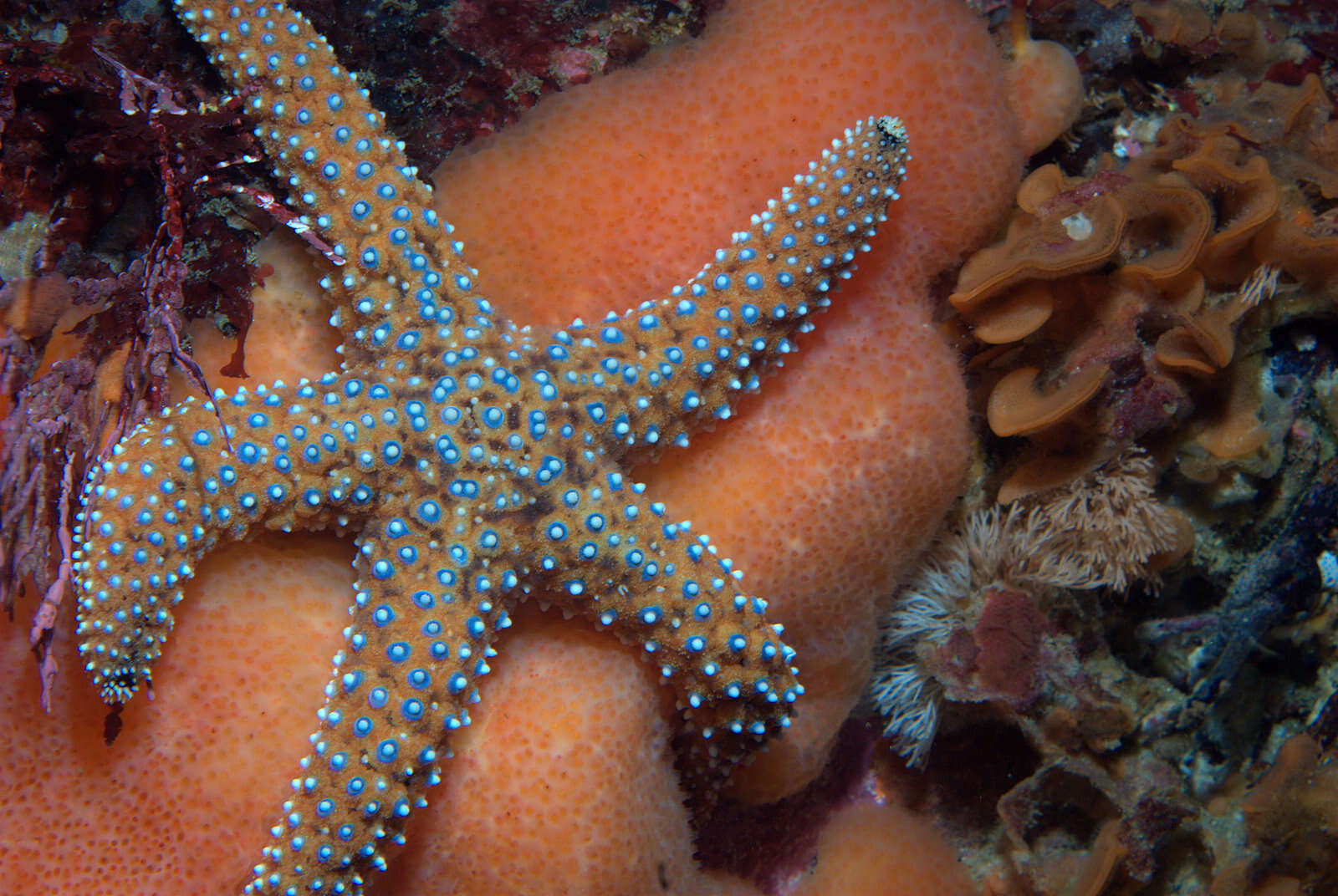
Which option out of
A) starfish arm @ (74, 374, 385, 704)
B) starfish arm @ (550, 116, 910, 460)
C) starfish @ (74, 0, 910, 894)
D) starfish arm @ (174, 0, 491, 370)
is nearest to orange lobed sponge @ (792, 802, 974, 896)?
starfish @ (74, 0, 910, 894)

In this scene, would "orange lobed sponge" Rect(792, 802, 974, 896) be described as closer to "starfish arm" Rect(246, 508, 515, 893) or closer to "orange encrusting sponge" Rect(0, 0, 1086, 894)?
"orange encrusting sponge" Rect(0, 0, 1086, 894)

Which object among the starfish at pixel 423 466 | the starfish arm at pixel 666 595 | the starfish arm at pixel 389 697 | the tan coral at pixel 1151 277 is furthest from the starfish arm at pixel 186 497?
the tan coral at pixel 1151 277

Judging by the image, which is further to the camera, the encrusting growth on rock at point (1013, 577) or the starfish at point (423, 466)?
the encrusting growth on rock at point (1013, 577)

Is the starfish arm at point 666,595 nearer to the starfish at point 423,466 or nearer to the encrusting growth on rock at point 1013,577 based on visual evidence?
the starfish at point 423,466

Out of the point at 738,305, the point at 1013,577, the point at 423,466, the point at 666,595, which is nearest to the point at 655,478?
the point at 666,595

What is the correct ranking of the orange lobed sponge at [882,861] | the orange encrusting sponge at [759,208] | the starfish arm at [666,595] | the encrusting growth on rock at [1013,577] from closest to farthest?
the starfish arm at [666,595], the orange encrusting sponge at [759,208], the encrusting growth on rock at [1013,577], the orange lobed sponge at [882,861]

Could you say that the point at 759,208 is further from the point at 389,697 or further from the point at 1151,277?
the point at 389,697

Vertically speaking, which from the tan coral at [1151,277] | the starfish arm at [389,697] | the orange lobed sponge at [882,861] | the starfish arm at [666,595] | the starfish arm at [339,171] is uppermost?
the tan coral at [1151,277]

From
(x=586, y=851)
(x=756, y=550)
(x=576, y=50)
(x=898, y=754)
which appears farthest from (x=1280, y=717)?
(x=576, y=50)
